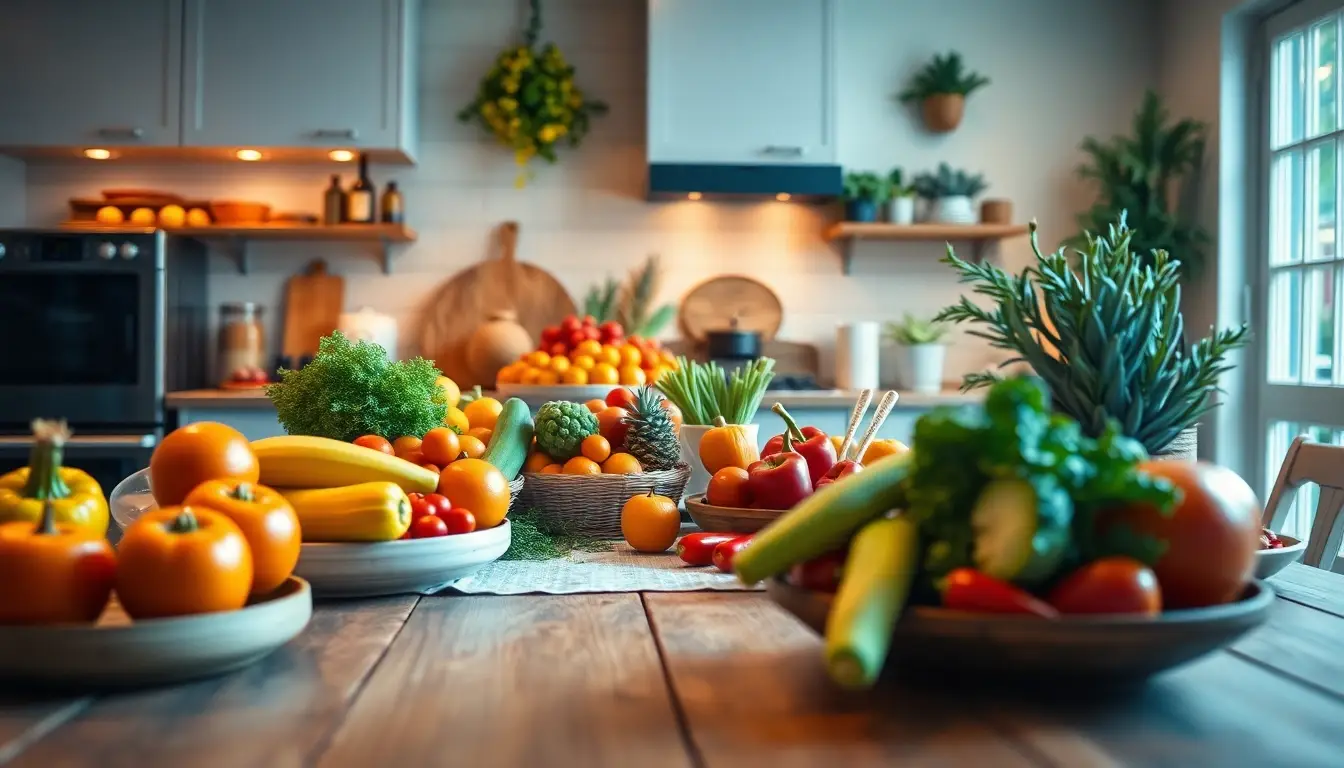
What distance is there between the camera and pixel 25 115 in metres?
3.73

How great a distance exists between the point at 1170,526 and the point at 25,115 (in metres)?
4.14

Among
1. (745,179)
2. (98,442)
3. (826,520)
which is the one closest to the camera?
(826,520)

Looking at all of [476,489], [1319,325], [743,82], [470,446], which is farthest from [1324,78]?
[476,489]

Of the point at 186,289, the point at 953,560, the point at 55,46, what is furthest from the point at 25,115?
the point at 953,560

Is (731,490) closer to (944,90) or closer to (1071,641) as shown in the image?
(1071,641)

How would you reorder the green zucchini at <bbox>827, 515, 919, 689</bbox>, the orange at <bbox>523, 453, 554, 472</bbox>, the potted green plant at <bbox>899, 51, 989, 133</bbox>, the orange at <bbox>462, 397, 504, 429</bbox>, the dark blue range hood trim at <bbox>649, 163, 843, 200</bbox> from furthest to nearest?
the potted green plant at <bbox>899, 51, 989, 133</bbox> < the dark blue range hood trim at <bbox>649, 163, 843, 200</bbox> < the orange at <bbox>462, 397, 504, 429</bbox> < the orange at <bbox>523, 453, 554, 472</bbox> < the green zucchini at <bbox>827, 515, 919, 689</bbox>

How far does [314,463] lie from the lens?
1.11 meters

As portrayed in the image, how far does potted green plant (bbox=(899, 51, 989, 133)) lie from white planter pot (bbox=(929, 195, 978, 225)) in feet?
1.13

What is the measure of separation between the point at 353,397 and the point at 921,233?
119 inches

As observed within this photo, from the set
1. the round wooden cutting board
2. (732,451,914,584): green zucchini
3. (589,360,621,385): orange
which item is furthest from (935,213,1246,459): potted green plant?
the round wooden cutting board

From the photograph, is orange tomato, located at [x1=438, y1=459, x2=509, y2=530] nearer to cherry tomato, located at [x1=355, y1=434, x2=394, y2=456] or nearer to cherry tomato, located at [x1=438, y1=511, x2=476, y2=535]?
cherry tomato, located at [x1=438, y1=511, x2=476, y2=535]

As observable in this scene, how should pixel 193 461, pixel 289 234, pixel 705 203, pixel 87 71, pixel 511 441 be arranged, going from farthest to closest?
1. pixel 705 203
2. pixel 289 234
3. pixel 87 71
4. pixel 511 441
5. pixel 193 461

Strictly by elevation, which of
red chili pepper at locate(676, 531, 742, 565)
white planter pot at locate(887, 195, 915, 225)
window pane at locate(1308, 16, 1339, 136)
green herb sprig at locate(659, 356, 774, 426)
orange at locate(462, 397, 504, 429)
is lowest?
red chili pepper at locate(676, 531, 742, 565)

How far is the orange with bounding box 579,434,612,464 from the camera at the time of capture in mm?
1607
